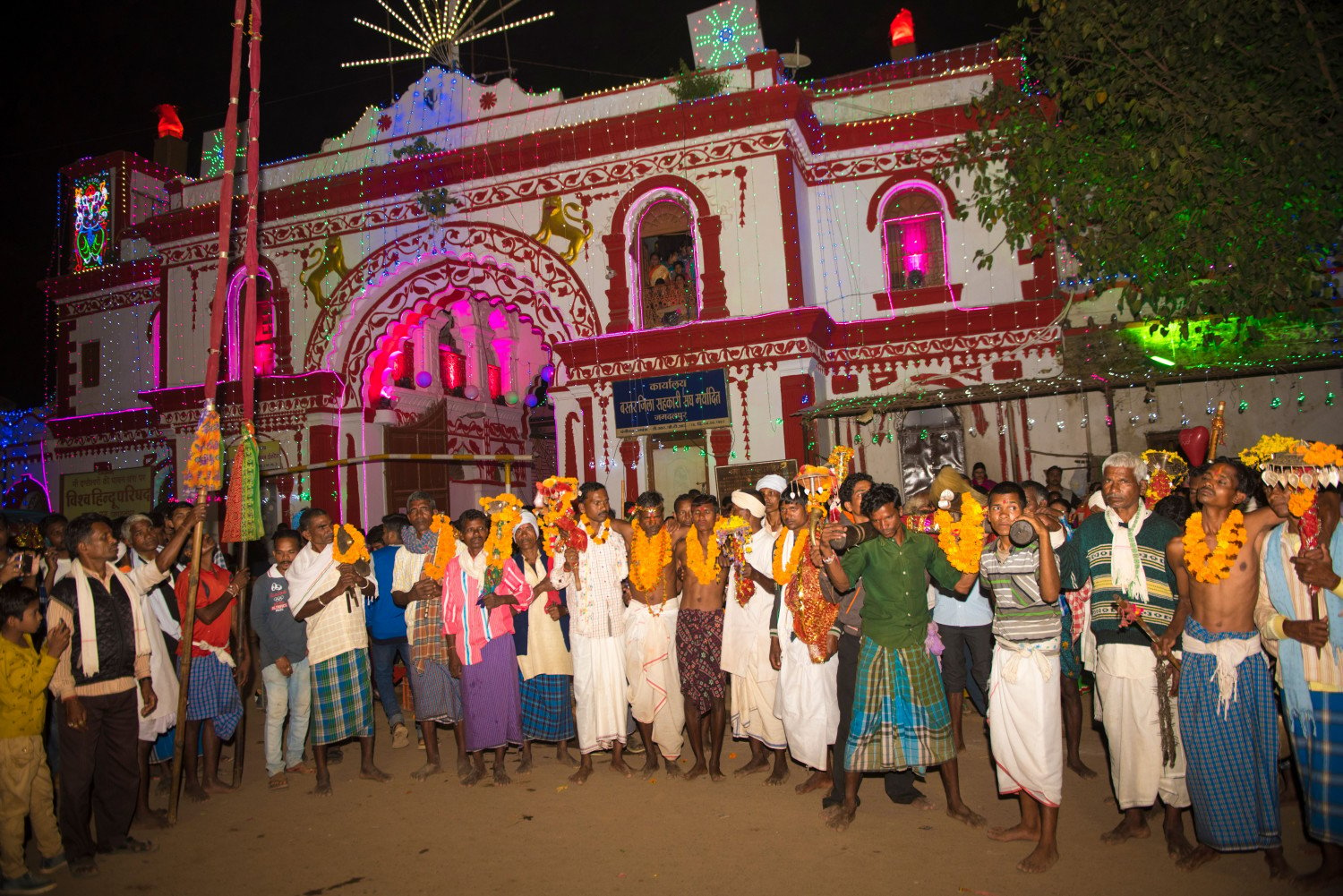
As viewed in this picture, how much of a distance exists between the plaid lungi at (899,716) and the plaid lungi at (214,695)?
4.71 meters

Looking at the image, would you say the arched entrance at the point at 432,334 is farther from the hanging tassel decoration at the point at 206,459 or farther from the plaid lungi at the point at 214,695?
the plaid lungi at the point at 214,695

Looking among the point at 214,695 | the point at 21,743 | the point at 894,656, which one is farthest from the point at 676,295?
the point at 21,743

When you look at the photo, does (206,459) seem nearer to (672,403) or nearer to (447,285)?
(672,403)

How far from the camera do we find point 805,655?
5.99m

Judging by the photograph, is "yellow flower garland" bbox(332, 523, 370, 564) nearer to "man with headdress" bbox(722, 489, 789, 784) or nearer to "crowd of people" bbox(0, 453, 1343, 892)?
"crowd of people" bbox(0, 453, 1343, 892)

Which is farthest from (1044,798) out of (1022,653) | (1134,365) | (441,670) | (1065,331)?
(1065,331)

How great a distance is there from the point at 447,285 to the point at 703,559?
11.5 meters

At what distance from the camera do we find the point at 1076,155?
8.73m

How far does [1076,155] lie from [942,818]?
651 centimetres

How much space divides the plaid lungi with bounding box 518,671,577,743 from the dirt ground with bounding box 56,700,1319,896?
41 cm

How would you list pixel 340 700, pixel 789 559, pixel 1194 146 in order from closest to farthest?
pixel 789 559
pixel 340 700
pixel 1194 146

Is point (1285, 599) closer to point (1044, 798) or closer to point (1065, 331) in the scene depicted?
point (1044, 798)

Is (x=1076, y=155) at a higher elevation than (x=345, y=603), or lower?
higher

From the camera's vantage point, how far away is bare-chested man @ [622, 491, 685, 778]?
6.68 metres
